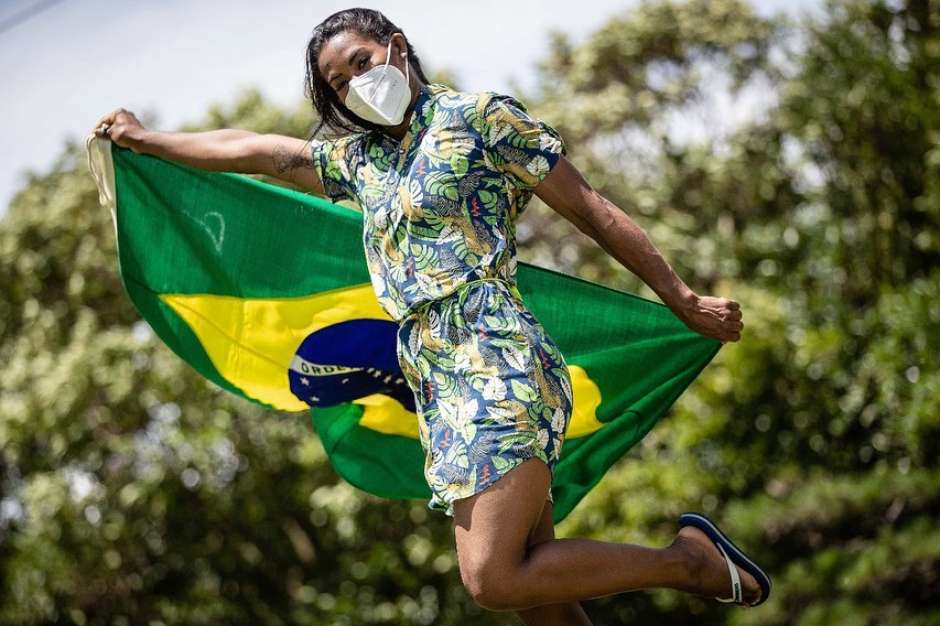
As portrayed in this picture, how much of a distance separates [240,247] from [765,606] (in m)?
3.77

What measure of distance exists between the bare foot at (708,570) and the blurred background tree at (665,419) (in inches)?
138

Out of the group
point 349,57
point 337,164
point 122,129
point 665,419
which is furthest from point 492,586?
point 665,419

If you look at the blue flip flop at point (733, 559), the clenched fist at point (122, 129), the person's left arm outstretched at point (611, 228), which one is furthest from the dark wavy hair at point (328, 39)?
the blue flip flop at point (733, 559)

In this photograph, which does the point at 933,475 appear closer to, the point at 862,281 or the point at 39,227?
the point at 862,281

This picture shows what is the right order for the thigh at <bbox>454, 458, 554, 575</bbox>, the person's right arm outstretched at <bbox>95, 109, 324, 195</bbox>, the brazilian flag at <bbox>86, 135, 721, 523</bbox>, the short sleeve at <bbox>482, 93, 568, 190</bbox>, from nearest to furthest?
1. the thigh at <bbox>454, 458, 554, 575</bbox>
2. the short sleeve at <bbox>482, 93, 568, 190</bbox>
3. the person's right arm outstretched at <bbox>95, 109, 324, 195</bbox>
4. the brazilian flag at <bbox>86, 135, 721, 523</bbox>

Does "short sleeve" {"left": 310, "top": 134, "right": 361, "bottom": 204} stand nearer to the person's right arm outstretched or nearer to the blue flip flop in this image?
the person's right arm outstretched

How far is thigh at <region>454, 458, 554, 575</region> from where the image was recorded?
2199mm

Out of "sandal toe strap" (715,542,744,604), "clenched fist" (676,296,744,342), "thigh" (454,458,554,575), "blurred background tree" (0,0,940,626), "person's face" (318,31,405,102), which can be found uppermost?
"person's face" (318,31,405,102)

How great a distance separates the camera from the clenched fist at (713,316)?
2469mm

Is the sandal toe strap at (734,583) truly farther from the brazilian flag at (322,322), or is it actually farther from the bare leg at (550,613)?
the brazilian flag at (322,322)

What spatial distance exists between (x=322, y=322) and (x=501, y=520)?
1.17 m

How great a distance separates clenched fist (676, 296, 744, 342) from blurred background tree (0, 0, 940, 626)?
3.67 m

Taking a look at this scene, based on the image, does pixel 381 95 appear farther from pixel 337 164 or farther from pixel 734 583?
pixel 734 583

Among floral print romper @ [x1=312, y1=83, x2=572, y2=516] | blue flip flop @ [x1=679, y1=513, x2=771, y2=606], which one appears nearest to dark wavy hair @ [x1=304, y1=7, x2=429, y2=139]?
floral print romper @ [x1=312, y1=83, x2=572, y2=516]
